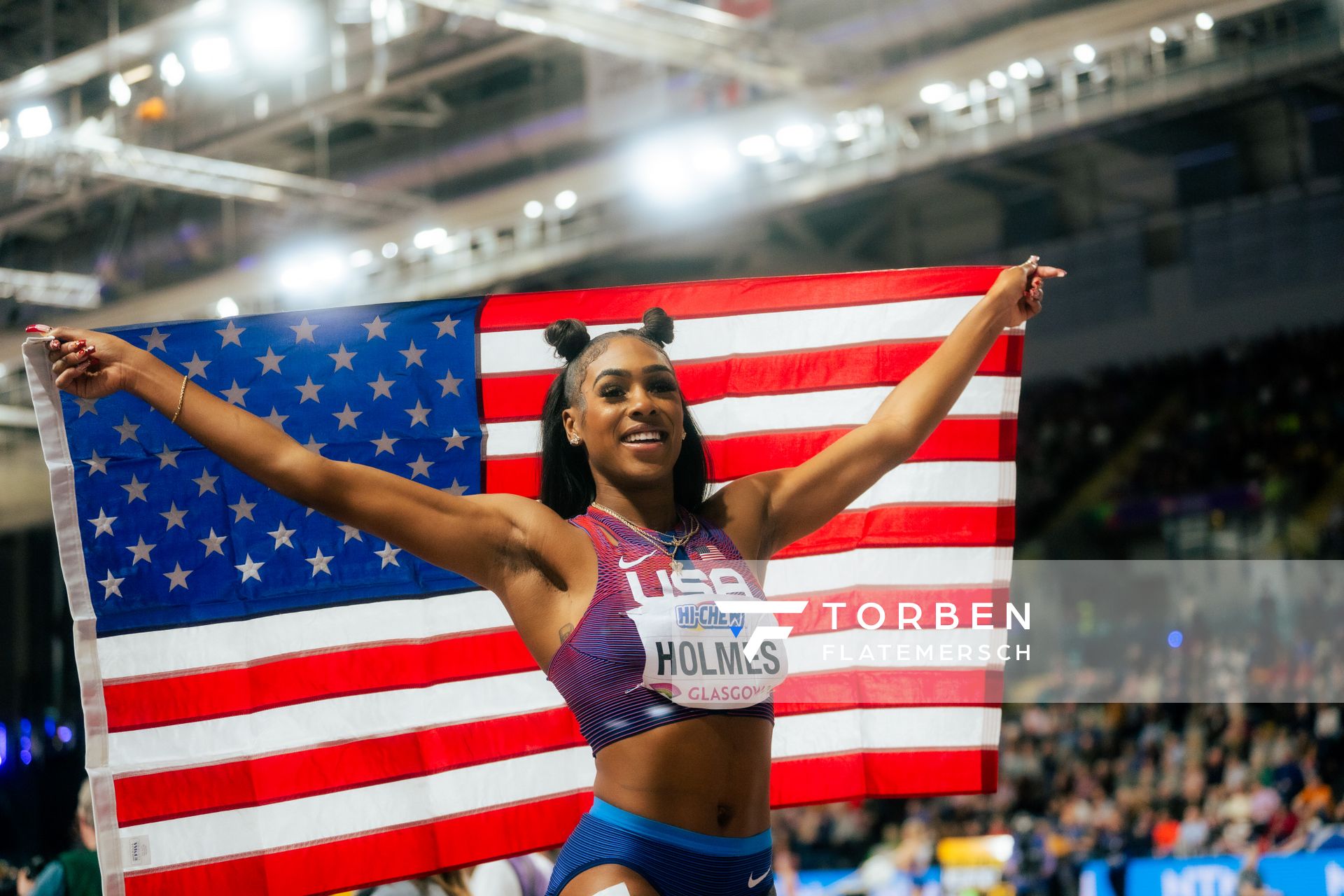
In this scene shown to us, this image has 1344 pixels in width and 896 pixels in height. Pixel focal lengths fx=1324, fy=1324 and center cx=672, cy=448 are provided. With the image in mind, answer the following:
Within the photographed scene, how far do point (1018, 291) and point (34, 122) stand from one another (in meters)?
10.1

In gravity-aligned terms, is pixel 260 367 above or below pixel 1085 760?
above


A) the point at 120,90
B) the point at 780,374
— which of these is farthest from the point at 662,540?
the point at 120,90

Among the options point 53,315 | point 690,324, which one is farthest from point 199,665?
point 53,315

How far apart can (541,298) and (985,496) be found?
1365mm

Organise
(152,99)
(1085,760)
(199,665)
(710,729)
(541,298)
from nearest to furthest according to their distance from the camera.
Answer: (710,729) < (199,665) < (541,298) < (152,99) < (1085,760)

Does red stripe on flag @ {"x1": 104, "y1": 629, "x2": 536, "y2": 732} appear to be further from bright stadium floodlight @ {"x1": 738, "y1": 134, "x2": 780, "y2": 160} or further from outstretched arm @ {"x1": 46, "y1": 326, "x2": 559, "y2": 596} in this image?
bright stadium floodlight @ {"x1": 738, "y1": 134, "x2": 780, "y2": 160}

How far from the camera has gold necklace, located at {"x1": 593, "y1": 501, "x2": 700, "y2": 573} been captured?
8.51 ft

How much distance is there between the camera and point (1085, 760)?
12.2 meters

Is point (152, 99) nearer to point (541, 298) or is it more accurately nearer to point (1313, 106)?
point (541, 298)

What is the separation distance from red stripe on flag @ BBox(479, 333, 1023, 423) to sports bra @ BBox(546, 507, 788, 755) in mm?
1147

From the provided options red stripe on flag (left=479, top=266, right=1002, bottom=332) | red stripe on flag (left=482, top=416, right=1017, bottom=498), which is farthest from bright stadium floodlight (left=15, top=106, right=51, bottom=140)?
red stripe on flag (left=482, top=416, right=1017, bottom=498)

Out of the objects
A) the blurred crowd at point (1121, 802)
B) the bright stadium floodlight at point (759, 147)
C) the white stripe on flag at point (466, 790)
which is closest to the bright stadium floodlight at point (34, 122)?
the bright stadium floodlight at point (759, 147)

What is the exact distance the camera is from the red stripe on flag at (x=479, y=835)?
337 centimetres

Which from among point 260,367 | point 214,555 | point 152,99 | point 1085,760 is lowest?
point 1085,760
